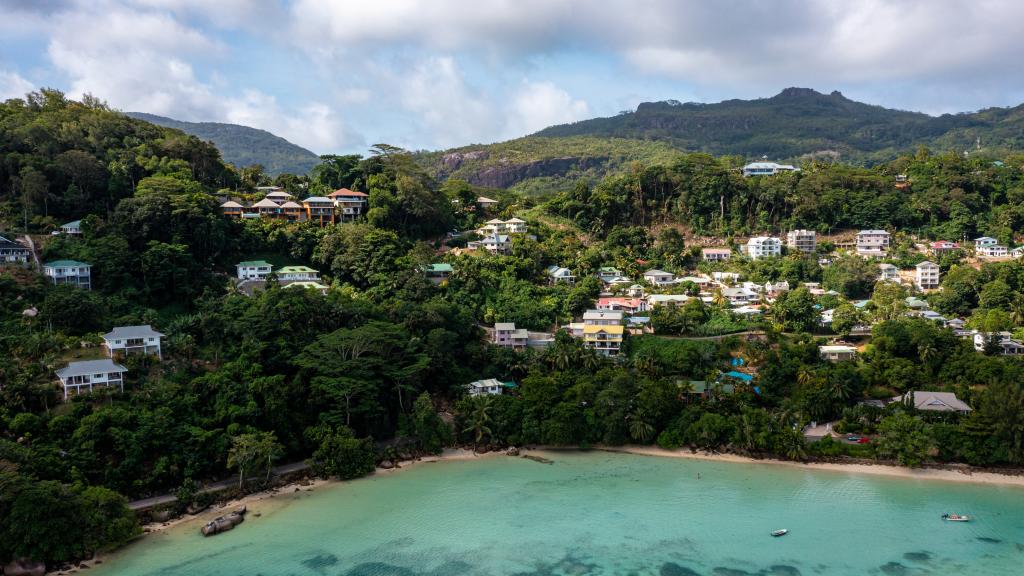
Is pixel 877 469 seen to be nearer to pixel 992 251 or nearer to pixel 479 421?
pixel 479 421

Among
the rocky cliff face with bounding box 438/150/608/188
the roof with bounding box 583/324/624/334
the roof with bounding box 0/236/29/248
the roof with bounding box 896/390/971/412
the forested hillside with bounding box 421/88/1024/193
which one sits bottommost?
the roof with bounding box 896/390/971/412

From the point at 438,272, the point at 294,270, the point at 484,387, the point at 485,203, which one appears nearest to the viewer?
the point at 484,387

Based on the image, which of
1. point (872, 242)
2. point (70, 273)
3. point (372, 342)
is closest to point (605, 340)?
point (372, 342)

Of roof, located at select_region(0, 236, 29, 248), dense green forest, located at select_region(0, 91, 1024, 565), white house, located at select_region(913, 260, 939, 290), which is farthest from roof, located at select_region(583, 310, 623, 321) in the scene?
roof, located at select_region(0, 236, 29, 248)

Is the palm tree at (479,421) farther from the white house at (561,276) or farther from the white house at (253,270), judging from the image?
the white house at (253,270)

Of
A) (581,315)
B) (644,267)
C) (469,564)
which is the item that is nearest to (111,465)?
(469,564)

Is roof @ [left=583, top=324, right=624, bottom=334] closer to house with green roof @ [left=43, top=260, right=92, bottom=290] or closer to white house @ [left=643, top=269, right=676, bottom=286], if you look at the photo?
white house @ [left=643, top=269, right=676, bottom=286]

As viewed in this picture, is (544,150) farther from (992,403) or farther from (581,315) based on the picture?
(992,403)
